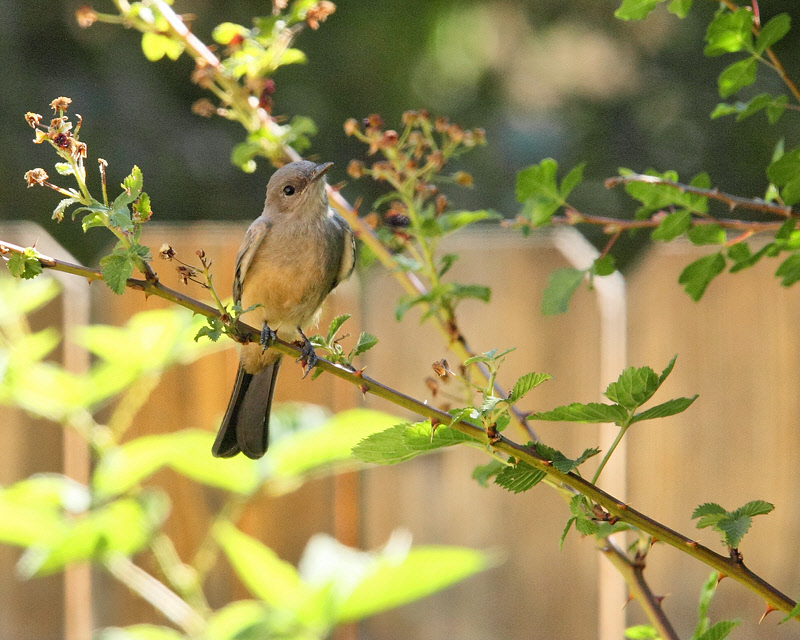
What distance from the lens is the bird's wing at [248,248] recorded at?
250 cm

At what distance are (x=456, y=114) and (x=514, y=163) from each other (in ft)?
1.58

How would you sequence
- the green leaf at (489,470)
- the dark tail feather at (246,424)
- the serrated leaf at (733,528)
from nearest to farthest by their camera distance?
the serrated leaf at (733,528)
the green leaf at (489,470)
the dark tail feather at (246,424)

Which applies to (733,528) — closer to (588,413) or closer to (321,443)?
(588,413)

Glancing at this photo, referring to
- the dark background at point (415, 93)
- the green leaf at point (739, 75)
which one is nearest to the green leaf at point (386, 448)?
the green leaf at point (739, 75)

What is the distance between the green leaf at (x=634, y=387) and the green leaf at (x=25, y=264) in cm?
66

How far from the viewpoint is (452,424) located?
1.02m

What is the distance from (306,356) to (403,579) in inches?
55.3

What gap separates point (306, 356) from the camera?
4.68 ft

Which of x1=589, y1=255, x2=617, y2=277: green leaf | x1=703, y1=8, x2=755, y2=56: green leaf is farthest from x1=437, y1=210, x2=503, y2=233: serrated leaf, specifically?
x1=703, y1=8, x2=755, y2=56: green leaf

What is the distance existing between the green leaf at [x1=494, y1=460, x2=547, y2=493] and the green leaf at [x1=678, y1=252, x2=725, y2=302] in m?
0.69

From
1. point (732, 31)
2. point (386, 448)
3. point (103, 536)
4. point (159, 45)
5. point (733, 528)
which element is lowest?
point (103, 536)

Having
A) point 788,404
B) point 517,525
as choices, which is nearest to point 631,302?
point 788,404

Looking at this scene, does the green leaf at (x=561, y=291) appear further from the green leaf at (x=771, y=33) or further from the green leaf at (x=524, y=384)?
the green leaf at (x=524, y=384)

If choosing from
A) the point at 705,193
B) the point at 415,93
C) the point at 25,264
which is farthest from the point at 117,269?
the point at 415,93
